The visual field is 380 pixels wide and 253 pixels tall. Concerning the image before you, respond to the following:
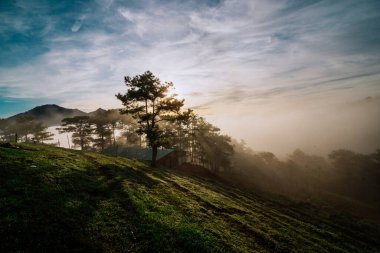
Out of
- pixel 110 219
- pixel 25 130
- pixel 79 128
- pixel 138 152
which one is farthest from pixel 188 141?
Result: pixel 110 219

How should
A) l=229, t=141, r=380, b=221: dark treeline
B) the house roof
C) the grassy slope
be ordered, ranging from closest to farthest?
1. the grassy slope
2. the house roof
3. l=229, t=141, r=380, b=221: dark treeline

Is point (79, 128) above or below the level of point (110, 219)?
above

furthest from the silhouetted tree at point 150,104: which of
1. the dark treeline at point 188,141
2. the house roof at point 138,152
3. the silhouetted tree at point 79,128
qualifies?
the silhouetted tree at point 79,128

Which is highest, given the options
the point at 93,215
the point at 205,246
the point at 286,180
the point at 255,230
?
the point at 93,215

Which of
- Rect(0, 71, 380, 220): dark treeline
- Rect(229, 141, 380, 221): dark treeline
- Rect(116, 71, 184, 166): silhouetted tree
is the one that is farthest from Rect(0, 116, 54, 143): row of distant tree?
Rect(229, 141, 380, 221): dark treeline

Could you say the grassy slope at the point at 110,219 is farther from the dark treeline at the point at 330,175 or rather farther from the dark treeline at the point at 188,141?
the dark treeline at the point at 330,175

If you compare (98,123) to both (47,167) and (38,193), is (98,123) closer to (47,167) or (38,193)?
(47,167)

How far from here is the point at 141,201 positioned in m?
16.3

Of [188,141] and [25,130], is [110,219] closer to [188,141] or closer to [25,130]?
[188,141]

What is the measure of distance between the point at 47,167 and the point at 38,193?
6729 millimetres

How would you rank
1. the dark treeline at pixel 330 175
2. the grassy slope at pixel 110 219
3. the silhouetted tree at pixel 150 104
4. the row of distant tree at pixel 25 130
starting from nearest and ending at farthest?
the grassy slope at pixel 110 219 < the silhouetted tree at pixel 150 104 < the row of distant tree at pixel 25 130 < the dark treeline at pixel 330 175

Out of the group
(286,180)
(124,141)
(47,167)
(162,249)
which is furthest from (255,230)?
(286,180)

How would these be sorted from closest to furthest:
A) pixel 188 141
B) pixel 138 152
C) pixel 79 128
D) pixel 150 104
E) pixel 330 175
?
pixel 150 104 < pixel 138 152 < pixel 79 128 < pixel 188 141 < pixel 330 175

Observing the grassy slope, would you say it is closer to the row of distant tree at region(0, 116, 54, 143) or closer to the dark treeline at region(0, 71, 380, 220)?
the dark treeline at region(0, 71, 380, 220)
